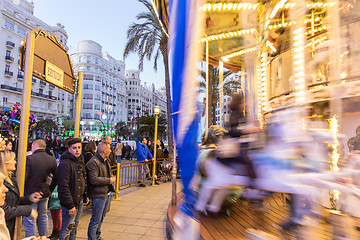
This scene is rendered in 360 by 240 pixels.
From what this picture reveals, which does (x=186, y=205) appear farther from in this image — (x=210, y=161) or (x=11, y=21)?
(x=11, y=21)

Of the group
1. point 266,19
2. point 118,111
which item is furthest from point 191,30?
point 118,111

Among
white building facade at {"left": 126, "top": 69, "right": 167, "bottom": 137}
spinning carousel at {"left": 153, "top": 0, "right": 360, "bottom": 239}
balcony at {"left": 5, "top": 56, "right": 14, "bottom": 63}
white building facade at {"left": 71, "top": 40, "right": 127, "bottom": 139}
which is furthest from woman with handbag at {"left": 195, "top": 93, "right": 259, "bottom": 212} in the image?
white building facade at {"left": 126, "top": 69, "right": 167, "bottom": 137}

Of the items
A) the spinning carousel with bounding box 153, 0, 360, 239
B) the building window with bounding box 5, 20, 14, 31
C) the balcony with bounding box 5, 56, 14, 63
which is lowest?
the spinning carousel with bounding box 153, 0, 360, 239

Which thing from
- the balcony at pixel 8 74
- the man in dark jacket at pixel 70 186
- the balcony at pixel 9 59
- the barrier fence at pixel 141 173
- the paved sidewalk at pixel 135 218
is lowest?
the paved sidewalk at pixel 135 218

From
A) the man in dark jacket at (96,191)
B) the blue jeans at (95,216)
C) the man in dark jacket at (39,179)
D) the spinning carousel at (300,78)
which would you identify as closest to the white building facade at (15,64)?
the man in dark jacket at (39,179)

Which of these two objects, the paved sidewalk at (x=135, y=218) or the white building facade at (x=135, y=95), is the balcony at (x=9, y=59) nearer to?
the paved sidewalk at (x=135, y=218)

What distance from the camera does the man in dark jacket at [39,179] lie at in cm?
365

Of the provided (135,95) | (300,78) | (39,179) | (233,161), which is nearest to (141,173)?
(39,179)

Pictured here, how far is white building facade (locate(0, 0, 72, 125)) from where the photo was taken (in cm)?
4872

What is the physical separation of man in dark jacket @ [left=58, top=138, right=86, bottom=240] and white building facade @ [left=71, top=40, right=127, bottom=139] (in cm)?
7330

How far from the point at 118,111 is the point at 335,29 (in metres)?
98.2

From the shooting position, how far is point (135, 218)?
5691mm

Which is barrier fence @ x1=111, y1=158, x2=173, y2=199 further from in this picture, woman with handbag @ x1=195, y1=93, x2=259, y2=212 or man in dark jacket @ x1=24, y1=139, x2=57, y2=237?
woman with handbag @ x1=195, y1=93, x2=259, y2=212

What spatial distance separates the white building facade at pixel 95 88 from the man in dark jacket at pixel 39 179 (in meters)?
73.0
